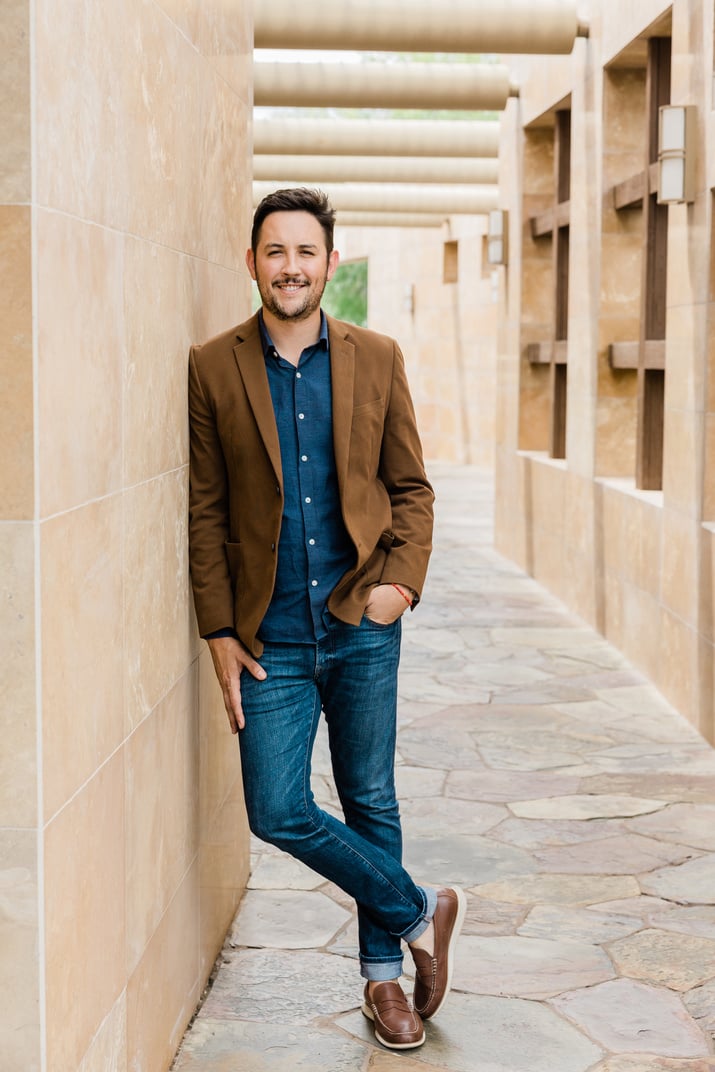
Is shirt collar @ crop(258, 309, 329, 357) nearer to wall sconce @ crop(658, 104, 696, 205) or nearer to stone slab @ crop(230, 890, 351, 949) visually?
stone slab @ crop(230, 890, 351, 949)

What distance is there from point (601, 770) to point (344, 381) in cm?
318

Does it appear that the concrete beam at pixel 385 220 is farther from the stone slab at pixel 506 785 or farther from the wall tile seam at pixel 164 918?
the wall tile seam at pixel 164 918

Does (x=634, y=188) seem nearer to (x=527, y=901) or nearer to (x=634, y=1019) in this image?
(x=527, y=901)

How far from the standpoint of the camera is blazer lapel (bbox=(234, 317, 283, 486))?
3.22m

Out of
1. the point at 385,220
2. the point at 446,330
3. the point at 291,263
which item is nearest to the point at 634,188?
the point at 291,263

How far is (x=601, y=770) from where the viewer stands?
6.00m

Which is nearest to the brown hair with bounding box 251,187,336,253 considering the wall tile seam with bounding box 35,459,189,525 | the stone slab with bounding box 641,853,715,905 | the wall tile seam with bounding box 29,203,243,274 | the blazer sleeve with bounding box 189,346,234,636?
the wall tile seam with bounding box 29,203,243,274

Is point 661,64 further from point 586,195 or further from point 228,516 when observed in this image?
point 228,516

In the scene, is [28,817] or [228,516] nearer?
[28,817]

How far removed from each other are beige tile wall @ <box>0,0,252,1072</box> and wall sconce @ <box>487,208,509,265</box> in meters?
8.66

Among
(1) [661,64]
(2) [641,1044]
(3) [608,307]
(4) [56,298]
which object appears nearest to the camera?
(4) [56,298]

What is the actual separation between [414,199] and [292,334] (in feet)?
50.4

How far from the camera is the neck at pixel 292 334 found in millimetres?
3336

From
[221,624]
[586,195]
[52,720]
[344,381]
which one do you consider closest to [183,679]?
[221,624]
